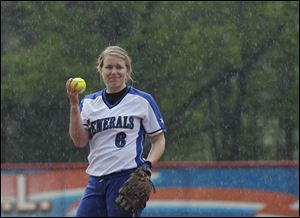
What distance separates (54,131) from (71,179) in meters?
7.78

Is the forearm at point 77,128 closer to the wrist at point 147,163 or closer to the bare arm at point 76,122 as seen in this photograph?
the bare arm at point 76,122

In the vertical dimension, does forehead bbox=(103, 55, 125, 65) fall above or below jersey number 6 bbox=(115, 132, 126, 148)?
above

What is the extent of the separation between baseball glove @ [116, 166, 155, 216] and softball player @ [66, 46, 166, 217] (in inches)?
2.3

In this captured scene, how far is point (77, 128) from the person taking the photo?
231 inches

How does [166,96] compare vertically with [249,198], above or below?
above

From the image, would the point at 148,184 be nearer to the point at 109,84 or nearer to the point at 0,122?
the point at 109,84

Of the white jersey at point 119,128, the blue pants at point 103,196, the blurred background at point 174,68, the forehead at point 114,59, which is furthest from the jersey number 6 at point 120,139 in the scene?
the blurred background at point 174,68

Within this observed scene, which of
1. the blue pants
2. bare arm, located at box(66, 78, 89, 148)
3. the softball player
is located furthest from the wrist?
bare arm, located at box(66, 78, 89, 148)

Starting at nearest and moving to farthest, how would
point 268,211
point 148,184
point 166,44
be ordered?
point 148,184 → point 268,211 → point 166,44

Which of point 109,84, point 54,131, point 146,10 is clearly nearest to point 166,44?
point 146,10

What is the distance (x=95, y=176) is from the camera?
5.92 meters

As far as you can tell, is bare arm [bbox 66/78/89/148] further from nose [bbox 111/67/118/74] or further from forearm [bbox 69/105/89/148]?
nose [bbox 111/67/118/74]

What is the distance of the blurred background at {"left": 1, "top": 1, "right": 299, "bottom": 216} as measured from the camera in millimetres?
22594

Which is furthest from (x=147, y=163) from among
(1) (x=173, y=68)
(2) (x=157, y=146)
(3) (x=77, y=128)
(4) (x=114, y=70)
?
(1) (x=173, y=68)
